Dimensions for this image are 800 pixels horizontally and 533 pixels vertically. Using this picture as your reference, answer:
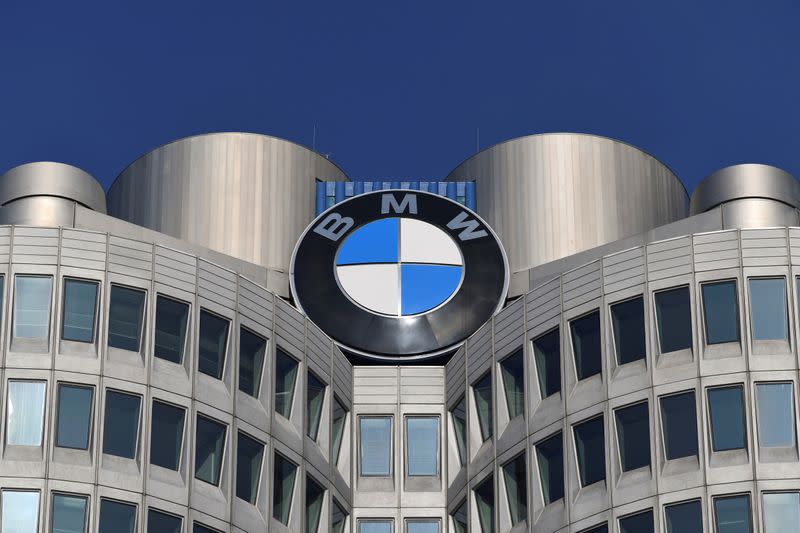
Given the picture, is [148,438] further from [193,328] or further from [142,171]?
[142,171]

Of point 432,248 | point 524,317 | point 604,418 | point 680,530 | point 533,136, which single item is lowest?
point 680,530

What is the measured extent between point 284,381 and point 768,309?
16.9m

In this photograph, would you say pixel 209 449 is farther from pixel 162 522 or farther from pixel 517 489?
pixel 517 489

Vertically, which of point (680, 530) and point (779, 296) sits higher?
point (779, 296)

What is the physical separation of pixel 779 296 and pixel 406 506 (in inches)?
652

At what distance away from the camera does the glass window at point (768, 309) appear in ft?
228

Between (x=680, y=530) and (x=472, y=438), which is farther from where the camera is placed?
(x=472, y=438)

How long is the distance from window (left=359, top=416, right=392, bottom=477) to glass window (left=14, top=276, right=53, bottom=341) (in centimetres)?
1497

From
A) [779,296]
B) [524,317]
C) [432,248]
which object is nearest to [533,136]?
[432,248]

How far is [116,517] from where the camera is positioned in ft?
219

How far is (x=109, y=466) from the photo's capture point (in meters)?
67.3

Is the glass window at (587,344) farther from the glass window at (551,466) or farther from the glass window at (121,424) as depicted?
the glass window at (121,424)

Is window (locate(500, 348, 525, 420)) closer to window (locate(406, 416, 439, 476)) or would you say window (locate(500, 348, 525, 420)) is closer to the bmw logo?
window (locate(406, 416, 439, 476))

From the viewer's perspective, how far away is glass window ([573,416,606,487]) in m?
69.9
